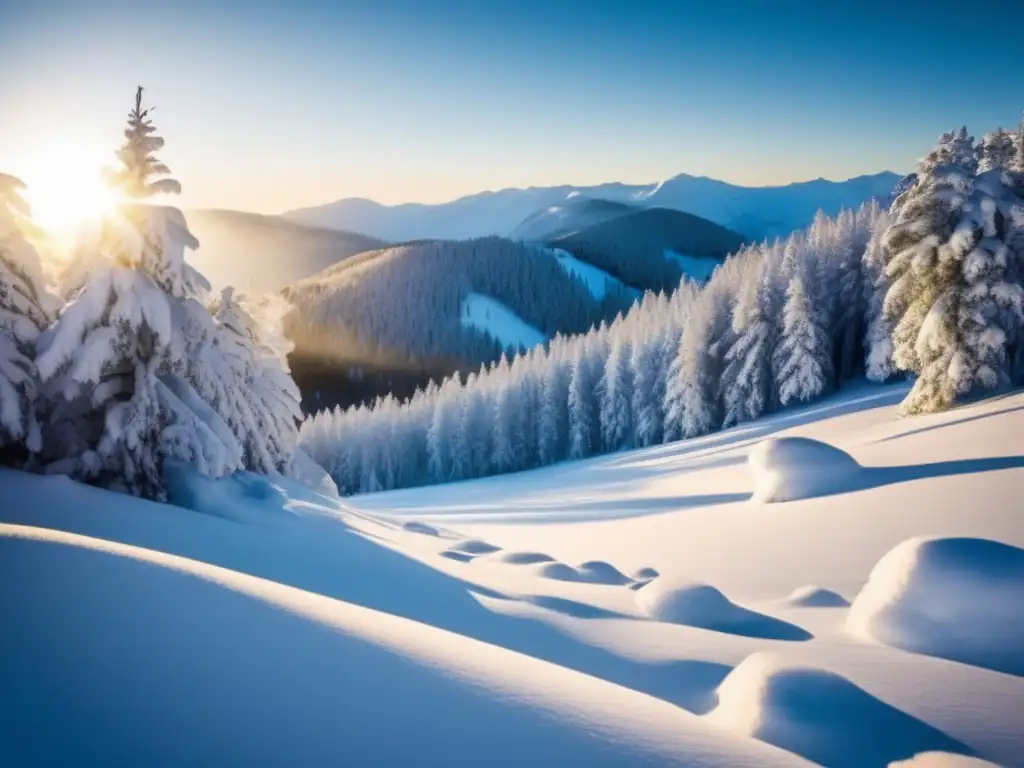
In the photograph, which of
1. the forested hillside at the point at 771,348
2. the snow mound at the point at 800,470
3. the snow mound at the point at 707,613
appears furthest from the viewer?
the forested hillside at the point at 771,348

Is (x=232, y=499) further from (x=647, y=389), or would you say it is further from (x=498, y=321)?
(x=498, y=321)

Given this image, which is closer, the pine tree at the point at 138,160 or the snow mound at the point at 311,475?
the pine tree at the point at 138,160

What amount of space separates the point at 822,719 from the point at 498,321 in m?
156

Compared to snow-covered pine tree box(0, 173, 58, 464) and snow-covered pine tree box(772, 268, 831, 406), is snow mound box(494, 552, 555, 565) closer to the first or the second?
snow-covered pine tree box(0, 173, 58, 464)

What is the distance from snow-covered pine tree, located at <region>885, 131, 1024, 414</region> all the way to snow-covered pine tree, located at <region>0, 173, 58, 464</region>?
75.0 feet

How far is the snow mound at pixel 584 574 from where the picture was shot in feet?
27.3

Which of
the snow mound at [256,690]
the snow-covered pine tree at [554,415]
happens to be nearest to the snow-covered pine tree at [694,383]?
the snow-covered pine tree at [554,415]

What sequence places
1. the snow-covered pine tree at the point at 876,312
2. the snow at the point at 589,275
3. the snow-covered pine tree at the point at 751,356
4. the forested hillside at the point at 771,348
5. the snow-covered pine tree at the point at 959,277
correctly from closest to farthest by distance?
the snow-covered pine tree at the point at 959,277
the forested hillside at the point at 771,348
the snow-covered pine tree at the point at 876,312
the snow-covered pine tree at the point at 751,356
the snow at the point at 589,275

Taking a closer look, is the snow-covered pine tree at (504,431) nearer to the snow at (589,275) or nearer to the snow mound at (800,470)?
the snow mound at (800,470)

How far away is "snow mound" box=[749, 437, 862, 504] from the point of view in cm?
1159

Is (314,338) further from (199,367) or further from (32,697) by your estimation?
(32,697)

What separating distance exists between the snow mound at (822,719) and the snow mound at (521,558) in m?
5.39

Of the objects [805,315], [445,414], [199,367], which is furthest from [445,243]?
[199,367]

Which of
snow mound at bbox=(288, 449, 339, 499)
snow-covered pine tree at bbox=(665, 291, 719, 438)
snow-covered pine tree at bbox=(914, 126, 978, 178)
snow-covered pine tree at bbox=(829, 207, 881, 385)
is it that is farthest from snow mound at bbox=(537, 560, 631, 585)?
snow-covered pine tree at bbox=(829, 207, 881, 385)
